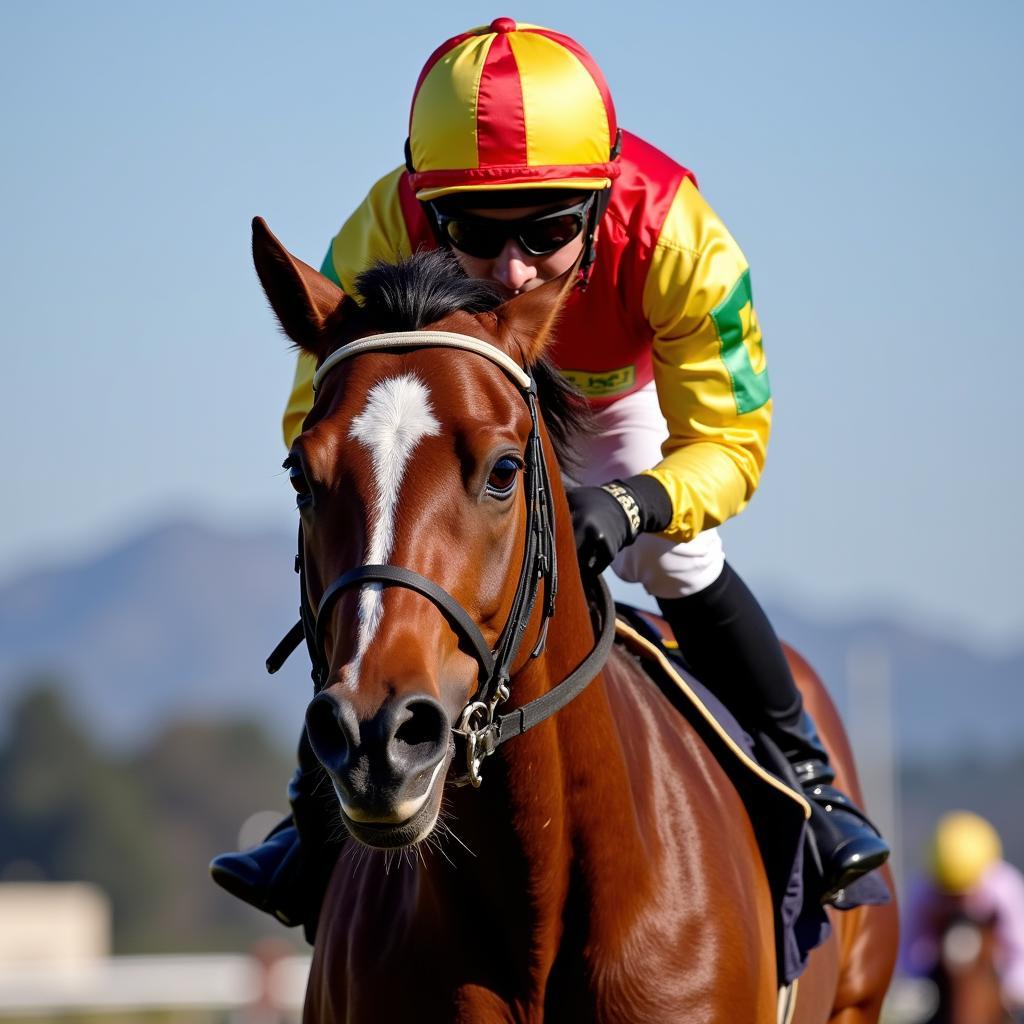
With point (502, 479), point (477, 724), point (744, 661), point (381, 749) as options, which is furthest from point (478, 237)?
point (381, 749)

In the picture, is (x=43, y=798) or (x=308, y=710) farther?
(x=43, y=798)

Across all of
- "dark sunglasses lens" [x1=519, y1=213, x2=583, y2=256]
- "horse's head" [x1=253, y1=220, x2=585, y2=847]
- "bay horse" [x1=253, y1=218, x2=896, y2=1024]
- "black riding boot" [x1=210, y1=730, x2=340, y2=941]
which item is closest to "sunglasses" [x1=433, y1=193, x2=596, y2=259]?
"dark sunglasses lens" [x1=519, y1=213, x2=583, y2=256]

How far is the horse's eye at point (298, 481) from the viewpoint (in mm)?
3643

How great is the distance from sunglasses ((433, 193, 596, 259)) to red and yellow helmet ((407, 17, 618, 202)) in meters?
0.07

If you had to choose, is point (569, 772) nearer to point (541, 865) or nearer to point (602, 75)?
point (541, 865)

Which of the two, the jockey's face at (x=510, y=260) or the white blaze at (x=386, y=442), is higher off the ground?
the jockey's face at (x=510, y=260)

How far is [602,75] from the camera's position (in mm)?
4883

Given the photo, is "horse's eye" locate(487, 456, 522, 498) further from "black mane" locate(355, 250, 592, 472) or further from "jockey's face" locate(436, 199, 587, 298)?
"jockey's face" locate(436, 199, 587, 298)

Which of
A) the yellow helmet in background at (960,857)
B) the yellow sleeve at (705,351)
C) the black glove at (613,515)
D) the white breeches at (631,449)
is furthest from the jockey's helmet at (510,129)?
the yellow helmet in background at (960,857)

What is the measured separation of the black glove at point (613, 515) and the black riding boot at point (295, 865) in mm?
1001

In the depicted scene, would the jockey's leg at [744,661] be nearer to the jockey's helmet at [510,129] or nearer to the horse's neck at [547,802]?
the jockey's helmet at [510,129]

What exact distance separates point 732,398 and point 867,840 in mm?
1152

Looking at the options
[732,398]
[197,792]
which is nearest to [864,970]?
[732,398]

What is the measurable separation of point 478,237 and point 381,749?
170 centimetres
